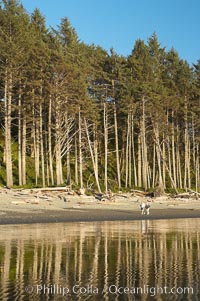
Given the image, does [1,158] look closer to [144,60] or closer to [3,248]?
[144,60]

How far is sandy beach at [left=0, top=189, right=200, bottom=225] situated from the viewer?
106 ft

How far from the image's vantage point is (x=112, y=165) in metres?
69.1

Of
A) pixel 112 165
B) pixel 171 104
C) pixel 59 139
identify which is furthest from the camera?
pixel 112 165

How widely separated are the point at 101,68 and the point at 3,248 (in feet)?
142

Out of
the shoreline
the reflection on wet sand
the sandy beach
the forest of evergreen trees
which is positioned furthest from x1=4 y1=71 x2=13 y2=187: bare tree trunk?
the reflection on wet sand

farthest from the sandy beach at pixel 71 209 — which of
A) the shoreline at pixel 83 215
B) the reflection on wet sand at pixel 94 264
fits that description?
the reflection on wet sand at pixel 94 264

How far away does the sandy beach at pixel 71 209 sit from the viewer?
32344 millimetres

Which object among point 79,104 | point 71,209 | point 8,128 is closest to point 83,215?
point 71,209

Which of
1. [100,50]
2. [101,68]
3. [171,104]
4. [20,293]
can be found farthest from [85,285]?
[100,50]

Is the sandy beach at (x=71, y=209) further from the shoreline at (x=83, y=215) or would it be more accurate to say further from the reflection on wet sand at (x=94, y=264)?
the reflection on wet sand at (x=94, y=264)

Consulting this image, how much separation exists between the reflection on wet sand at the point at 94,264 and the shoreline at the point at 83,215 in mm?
6674

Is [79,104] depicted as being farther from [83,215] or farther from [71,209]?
[83,215]

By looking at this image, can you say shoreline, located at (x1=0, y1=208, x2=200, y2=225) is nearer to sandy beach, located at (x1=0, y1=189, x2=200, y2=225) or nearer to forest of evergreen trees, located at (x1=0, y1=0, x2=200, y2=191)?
sandy beach, located at (x1=0, y1=189, x2=200, y2=225)

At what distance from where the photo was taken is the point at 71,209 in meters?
36.4
